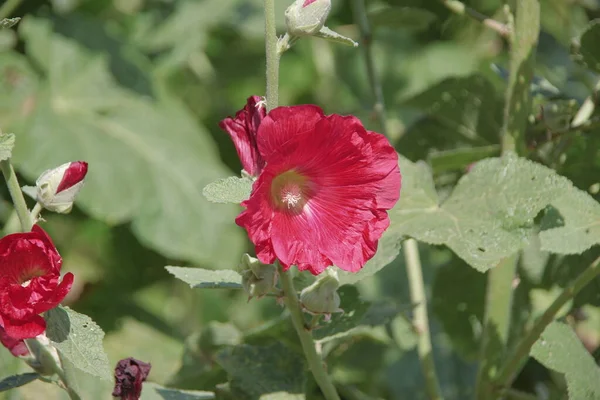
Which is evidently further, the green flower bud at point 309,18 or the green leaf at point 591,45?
the green leaf at point 591,45

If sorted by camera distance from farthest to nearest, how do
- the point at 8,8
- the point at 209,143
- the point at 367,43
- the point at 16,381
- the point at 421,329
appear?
the point at 209,143
the point at 8,8
the point at 367,43
the point at 421,329
the point at 16,381

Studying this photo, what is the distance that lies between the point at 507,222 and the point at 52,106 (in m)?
1.30

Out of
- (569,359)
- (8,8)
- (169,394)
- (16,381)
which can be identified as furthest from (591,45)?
(8,8)

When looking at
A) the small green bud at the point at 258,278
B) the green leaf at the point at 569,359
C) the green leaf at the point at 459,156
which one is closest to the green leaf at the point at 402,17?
the green leaf at the point at 459,156

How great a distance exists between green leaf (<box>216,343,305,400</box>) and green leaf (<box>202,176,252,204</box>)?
27 cm

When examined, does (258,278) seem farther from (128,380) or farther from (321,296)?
(128,380)

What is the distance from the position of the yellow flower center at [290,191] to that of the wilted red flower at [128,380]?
0.20m

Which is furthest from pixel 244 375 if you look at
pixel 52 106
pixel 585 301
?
pixel 52 106

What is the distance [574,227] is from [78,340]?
464 mm

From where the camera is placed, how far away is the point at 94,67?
203cm

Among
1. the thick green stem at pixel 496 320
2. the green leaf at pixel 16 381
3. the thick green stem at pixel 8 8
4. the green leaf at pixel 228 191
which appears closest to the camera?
the green leaf at pixel 228 191

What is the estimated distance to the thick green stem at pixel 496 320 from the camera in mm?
1032

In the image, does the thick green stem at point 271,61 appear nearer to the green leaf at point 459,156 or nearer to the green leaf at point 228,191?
the green leaf at point 228,191

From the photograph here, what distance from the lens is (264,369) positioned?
3.05 ft
